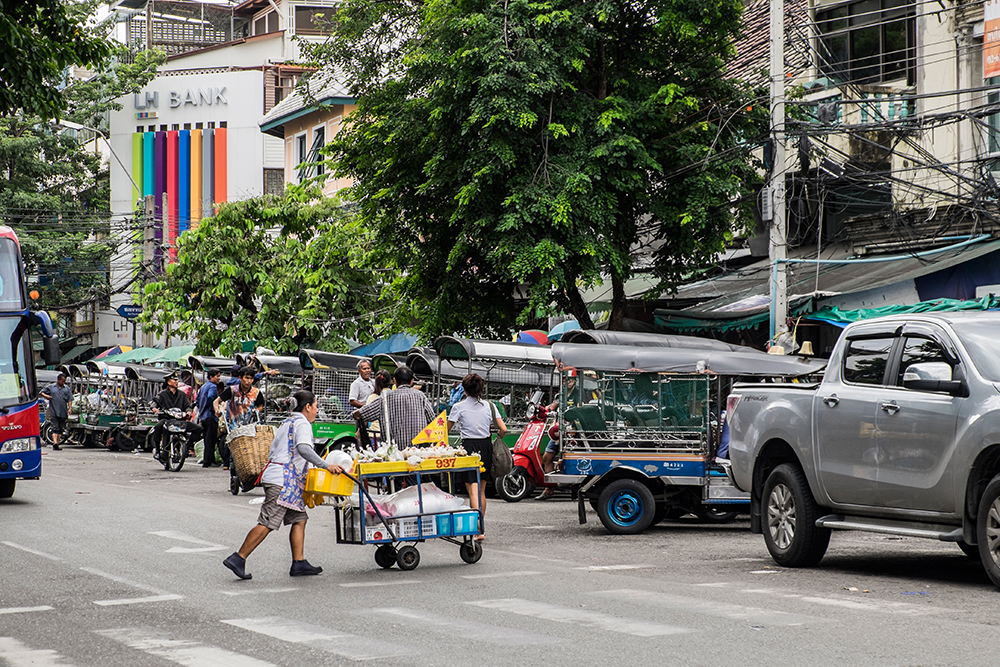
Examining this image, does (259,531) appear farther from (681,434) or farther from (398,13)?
(398,13)

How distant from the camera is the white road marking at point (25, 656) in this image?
670 cm

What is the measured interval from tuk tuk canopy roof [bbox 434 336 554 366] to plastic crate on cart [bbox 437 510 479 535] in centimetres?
793

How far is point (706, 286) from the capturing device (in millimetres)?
25094

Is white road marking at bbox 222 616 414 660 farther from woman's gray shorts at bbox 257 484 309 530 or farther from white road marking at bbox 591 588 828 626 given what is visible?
white road marking at bbox 591 588 828 626

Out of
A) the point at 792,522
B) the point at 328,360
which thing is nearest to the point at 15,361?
the point at 328,360

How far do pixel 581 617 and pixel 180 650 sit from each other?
99.4 inches

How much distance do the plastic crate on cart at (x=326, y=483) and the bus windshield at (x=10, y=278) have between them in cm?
851

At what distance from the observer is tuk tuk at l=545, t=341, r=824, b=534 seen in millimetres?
13711

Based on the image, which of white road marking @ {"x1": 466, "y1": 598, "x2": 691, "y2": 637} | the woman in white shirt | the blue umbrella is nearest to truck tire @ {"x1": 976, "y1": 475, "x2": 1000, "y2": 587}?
white road marking @ {"x1": 466, "y1": 598, "x2": 691, "y2": 637}

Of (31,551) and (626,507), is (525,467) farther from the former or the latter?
(31,551)

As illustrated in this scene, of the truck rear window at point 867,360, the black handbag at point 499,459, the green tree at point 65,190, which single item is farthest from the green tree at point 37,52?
the green tree at point 65,190

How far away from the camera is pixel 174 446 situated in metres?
24.4

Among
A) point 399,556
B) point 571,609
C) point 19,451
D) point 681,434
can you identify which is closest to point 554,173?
point 681,434

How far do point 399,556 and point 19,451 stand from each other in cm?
822
